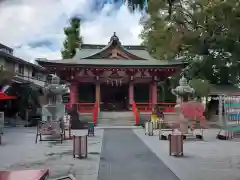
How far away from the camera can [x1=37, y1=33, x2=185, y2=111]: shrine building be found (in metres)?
29.8

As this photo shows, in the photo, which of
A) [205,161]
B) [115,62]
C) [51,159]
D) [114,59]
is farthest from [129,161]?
[114,59]

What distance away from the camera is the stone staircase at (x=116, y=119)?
85.7ft

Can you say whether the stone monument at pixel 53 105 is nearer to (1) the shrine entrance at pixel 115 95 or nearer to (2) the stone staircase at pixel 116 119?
(2) the stone staircase at pixel 116 119

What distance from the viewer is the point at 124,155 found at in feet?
35.3

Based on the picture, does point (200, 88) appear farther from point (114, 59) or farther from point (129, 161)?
point (129, 161)

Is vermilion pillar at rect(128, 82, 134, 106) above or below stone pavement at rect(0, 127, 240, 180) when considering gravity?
above

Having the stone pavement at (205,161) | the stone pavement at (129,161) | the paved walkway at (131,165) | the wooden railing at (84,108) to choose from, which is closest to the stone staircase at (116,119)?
the wooden railing at (84,108)

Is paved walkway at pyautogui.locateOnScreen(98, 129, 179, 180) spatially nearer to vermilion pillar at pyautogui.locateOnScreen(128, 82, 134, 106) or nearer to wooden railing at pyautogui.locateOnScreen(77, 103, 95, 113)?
wooden railing at pyautogui.locateOnScreen(77, 103, 95, 113)

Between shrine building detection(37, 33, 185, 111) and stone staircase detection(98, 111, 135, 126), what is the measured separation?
1.76 metres

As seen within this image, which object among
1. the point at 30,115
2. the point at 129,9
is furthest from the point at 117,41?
Result: the point at 129,9

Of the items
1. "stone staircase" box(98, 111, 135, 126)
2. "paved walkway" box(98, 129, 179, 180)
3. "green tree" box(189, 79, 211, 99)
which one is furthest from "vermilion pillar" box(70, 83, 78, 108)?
"paved walkway" box(98, 129, 179, 180)

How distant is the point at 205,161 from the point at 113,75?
21934 mm

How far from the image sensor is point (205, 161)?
9.76 meters

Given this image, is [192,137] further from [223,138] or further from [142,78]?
[142,78]
